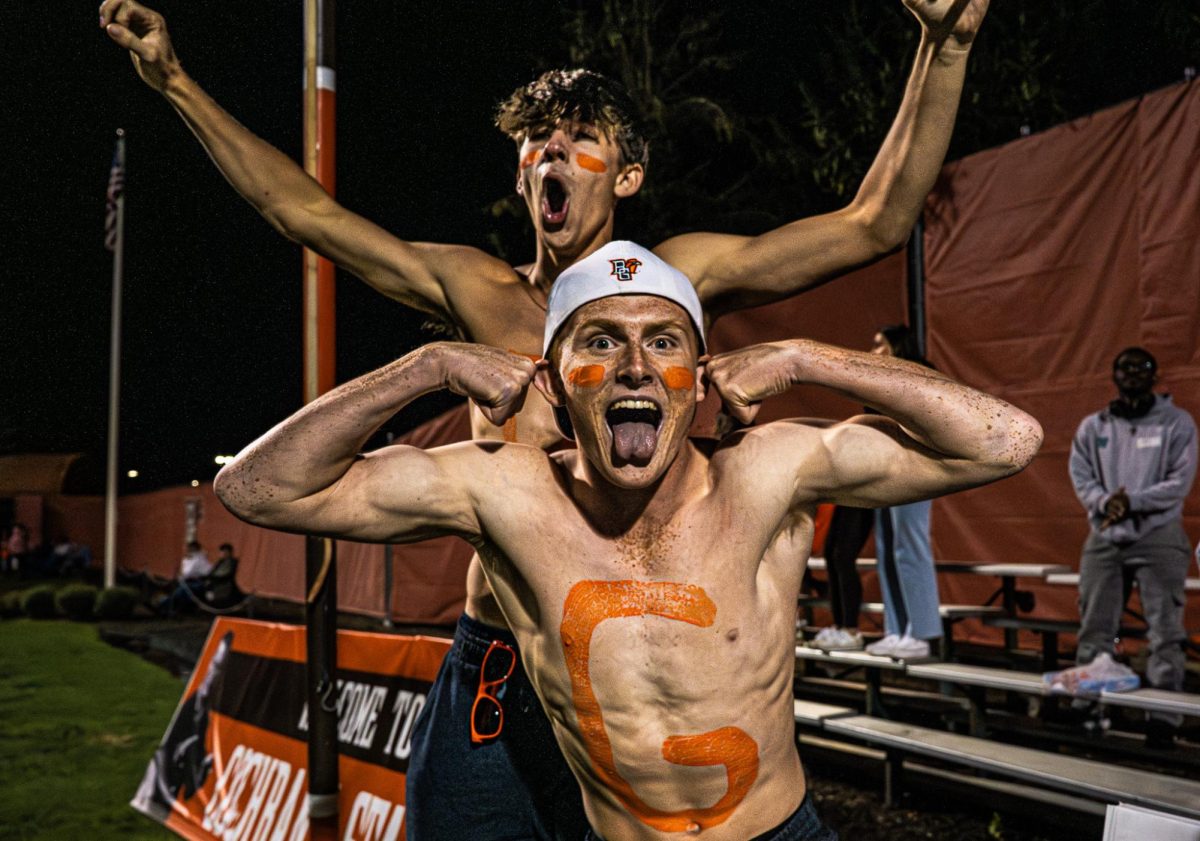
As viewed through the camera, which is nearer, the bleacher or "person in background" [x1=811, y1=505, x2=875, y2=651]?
the bleacher

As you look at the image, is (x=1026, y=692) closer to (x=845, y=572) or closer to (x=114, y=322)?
(x=845, y=572)

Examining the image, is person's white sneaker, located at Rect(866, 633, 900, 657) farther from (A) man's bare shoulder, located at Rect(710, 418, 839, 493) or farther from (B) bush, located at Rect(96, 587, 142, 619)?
(B) bush, located at Rect(96, 587, 142, 619)

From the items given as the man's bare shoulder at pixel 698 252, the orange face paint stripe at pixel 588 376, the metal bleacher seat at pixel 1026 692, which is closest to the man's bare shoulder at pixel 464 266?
the man's bare shoulder at pixel 698 252

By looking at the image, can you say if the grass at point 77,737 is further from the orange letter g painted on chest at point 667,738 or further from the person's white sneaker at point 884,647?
the orange letter g painted on chest at point 667,738

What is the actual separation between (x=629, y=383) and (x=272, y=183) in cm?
119

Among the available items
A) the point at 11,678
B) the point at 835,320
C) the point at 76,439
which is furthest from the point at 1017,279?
the point at 76,439

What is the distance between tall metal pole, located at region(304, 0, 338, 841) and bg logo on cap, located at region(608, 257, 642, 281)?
126 centimetres

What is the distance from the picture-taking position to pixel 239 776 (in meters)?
5.54

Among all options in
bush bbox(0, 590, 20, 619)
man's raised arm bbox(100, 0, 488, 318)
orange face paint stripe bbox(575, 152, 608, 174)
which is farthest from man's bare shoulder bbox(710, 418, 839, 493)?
bush bbox(0, 590, 20, 619)

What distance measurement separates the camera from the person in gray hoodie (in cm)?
532

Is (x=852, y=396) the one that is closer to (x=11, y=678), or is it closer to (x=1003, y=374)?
(x=1003, y=374)

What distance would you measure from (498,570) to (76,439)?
58.5 m

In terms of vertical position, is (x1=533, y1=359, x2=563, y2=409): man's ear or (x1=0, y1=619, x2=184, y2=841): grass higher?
(x1=533, y1=359, x2=563, y2=409): man's ear

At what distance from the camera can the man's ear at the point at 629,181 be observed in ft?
8.55
